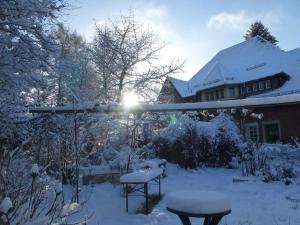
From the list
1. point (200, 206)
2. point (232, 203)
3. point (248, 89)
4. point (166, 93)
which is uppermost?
point (166, 93)

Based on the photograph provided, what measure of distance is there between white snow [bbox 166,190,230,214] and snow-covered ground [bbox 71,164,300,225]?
3.47ft

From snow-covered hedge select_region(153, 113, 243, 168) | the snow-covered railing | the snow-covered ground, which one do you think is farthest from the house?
the snow-covered railing

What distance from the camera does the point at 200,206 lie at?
147 inches

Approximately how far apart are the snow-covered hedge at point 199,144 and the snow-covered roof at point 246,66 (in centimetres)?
873

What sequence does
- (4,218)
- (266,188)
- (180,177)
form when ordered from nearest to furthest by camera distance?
(4,218)
(266,188)
(180,177)

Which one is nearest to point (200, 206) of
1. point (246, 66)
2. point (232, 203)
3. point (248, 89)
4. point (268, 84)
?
point (232, 203)

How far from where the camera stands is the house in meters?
19.5

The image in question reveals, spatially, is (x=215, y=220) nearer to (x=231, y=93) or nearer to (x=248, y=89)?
(x=248, y=89)

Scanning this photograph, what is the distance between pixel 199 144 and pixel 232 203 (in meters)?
5.18

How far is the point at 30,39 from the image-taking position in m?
7.46

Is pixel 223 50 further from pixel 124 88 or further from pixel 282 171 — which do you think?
pixel 282 171

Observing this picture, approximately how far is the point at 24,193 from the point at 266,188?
6.62 meters

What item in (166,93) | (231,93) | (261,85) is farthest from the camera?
(166,93)

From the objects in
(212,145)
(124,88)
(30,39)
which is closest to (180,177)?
(212,145)
